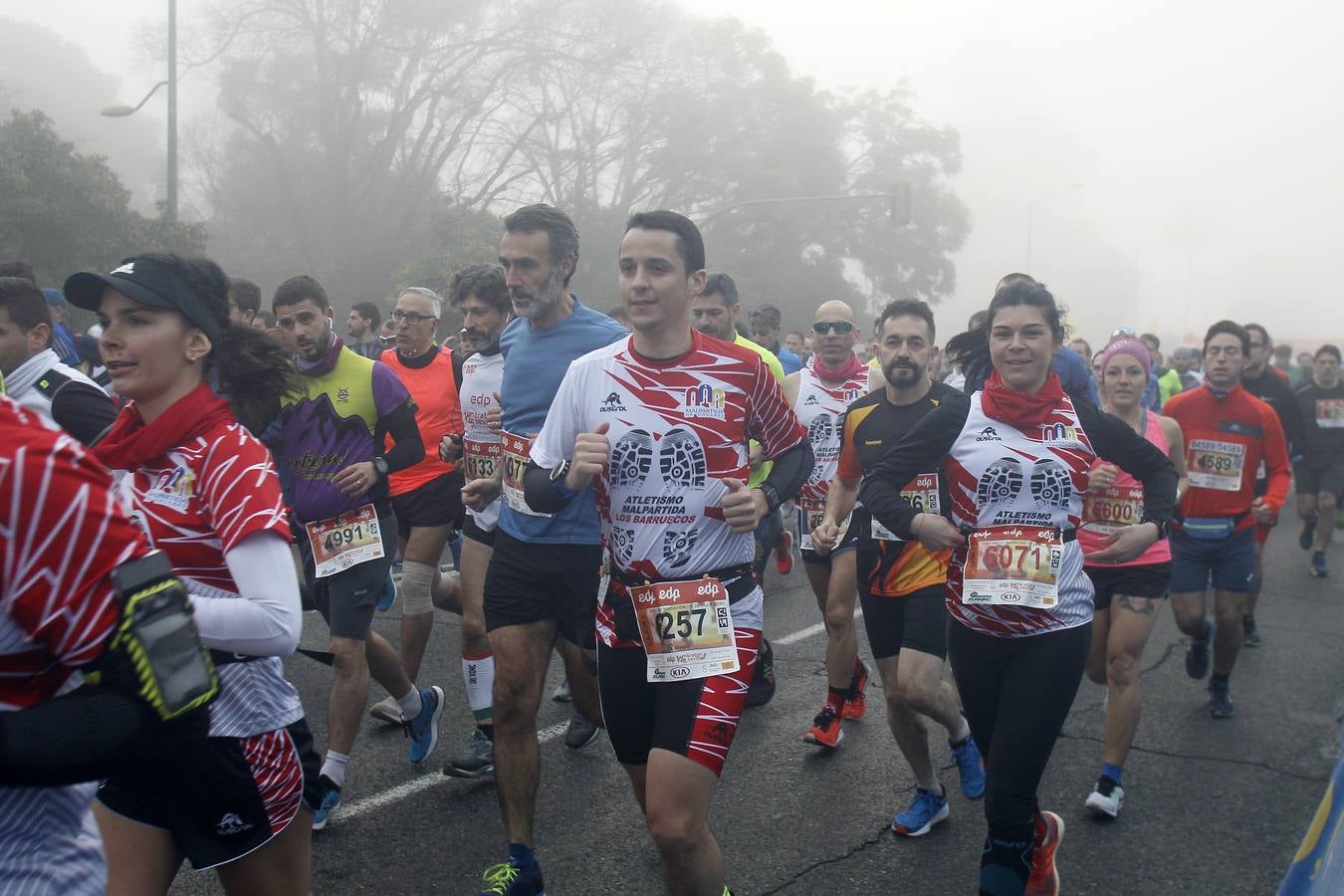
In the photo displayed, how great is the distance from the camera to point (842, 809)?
479 cm

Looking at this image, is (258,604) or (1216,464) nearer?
(258,604)

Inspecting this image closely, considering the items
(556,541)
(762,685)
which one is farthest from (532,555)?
(762,685)

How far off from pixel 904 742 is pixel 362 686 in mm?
2266

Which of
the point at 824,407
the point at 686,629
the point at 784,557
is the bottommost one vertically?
the point at 784,557

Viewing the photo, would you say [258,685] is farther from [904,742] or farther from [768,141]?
[768,141]

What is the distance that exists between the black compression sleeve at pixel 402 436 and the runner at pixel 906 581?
6.16 ft

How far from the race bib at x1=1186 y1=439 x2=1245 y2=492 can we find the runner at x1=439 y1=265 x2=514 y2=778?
4.08m

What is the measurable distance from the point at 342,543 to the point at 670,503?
204cm

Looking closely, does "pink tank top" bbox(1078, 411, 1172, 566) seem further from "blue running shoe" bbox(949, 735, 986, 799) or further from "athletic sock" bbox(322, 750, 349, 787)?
"athletic sock" bbox(322, 750, 349, 787)

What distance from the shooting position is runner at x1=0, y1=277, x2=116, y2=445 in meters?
3.47

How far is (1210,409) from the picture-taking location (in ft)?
22.1

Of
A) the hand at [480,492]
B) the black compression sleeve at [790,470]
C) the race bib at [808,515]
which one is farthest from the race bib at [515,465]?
the race bib at [808,515]

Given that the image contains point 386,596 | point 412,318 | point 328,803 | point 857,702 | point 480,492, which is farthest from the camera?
point 412,318

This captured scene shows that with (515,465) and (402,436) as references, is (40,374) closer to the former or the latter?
(402,436)
